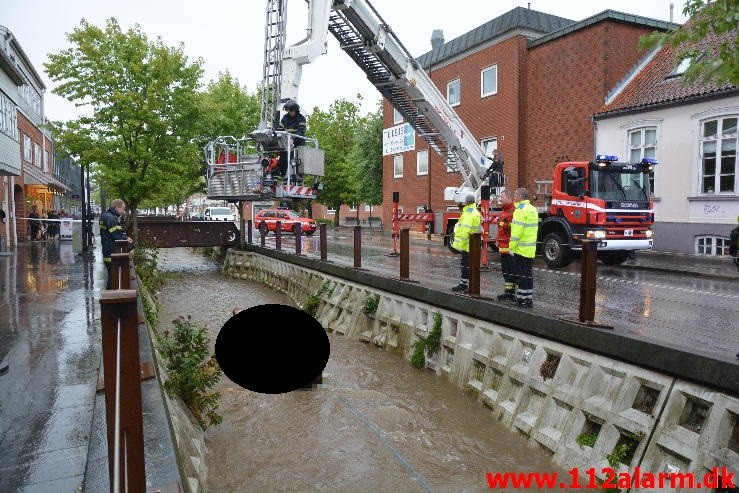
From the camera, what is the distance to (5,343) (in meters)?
6.38

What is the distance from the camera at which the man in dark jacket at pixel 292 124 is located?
39.6 feet

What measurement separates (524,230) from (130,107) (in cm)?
1536

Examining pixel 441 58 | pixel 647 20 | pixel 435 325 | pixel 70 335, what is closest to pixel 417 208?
pixel 441 58

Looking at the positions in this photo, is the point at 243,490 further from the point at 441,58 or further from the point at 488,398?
the point at 441,58

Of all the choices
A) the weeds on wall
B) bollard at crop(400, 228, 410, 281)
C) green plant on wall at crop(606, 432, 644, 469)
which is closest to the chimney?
bollard at crop(400, 228, 410, 281)

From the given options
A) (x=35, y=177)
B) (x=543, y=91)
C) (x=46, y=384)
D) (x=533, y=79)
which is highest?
(x=533, y=79)

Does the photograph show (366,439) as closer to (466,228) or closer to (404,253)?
(466,228)

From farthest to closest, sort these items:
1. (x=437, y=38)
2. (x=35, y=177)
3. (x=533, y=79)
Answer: (x=437, y=38) < (x=35, y=177) < (x=533, y=79)

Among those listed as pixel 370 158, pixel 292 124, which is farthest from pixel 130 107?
pixel 370 158

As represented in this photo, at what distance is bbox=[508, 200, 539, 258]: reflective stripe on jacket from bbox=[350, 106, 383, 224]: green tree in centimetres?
3147

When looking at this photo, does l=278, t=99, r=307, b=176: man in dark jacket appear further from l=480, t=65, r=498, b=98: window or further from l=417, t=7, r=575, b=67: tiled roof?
l=480, t=65, r=498, b=98: window

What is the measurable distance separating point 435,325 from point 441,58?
22438 millimetres

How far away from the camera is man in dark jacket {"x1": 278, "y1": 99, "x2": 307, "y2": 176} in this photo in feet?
39.6

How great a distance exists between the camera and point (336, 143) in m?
47.7
